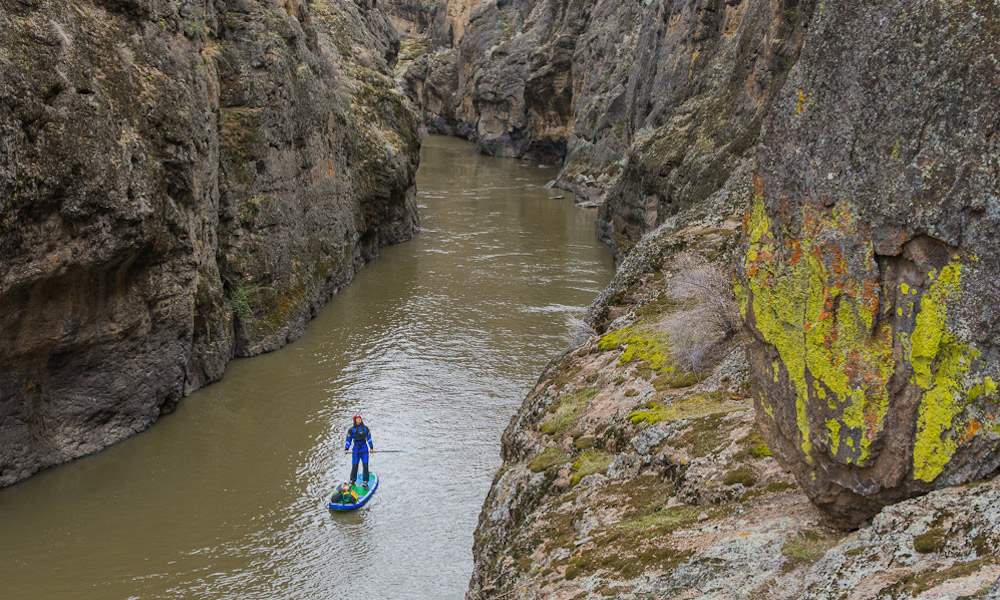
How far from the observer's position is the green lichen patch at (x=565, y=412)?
11781 millimetres

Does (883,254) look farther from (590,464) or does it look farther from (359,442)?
(359,442)

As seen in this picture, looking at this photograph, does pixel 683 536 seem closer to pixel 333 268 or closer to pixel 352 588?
pixel 352 588

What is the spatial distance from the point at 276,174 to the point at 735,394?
1667 cm

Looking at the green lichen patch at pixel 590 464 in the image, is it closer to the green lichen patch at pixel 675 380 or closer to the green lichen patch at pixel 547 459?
the green lichen patch at pixel 547 459

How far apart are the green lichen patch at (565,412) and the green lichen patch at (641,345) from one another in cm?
87

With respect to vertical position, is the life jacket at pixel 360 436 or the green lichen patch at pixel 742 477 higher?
the green lichen patch at pixel 742 477

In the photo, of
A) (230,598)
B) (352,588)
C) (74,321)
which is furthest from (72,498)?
(352,588)

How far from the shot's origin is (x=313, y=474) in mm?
16297

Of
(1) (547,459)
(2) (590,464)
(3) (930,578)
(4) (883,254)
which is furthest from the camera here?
(1) (547,459)

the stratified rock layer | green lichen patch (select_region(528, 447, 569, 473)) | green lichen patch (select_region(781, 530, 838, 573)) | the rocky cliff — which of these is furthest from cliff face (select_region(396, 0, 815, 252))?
green lichen patch (select_region(781, 530, 838, 573))

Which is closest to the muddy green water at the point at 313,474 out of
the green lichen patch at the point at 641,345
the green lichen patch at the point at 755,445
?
the green lichen patch at the point at 641,345

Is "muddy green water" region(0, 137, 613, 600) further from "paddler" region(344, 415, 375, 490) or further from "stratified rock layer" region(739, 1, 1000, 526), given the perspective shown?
"stratified rock layer" region(739, 1, 1000, 526)

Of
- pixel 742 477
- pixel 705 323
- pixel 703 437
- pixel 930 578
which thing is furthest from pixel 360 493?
pixel 930 578

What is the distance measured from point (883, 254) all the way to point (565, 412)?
7349 millimetres
